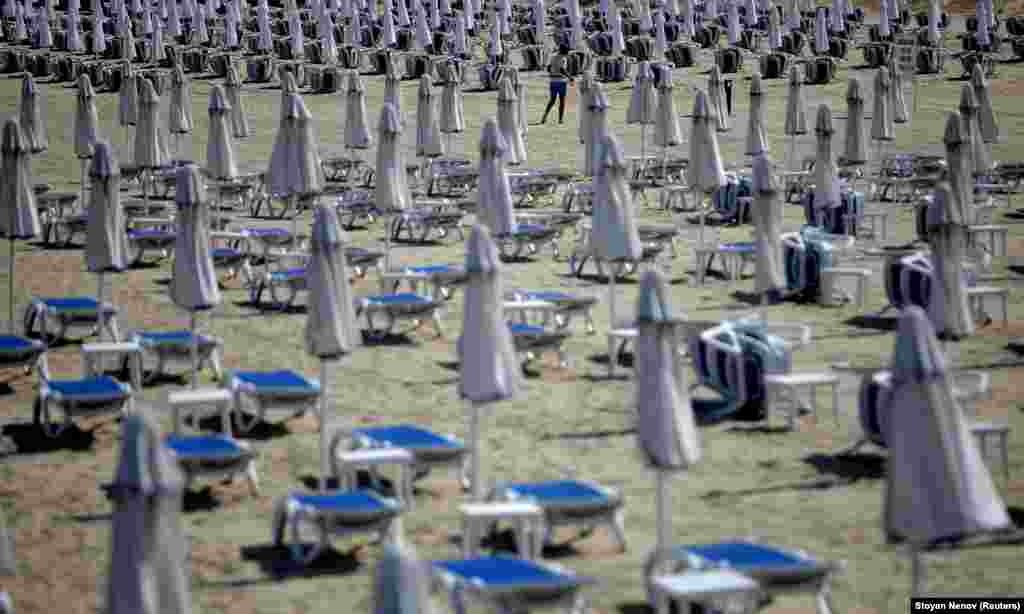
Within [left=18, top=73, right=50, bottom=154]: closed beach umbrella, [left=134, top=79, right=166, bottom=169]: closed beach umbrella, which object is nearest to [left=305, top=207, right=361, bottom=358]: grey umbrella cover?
[left=18, top=73, right=50, bottom=154]: closed beach umbrella

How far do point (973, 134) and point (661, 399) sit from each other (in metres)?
16.0

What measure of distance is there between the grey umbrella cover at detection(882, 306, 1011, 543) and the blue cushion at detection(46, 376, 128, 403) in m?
7.94

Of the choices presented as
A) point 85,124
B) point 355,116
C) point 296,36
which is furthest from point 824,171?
point 296,36

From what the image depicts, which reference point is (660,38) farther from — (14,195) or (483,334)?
(483,334)

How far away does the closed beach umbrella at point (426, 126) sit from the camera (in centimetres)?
3036

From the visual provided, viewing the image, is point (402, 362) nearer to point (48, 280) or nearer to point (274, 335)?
point (274, 335)

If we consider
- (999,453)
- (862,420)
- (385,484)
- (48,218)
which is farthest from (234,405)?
(48,218)

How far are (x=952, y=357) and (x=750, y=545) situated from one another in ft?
26.4

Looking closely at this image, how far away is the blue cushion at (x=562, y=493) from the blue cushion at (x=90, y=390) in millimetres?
4313

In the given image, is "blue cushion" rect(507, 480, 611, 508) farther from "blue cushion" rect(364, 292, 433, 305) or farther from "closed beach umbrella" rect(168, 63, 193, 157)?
"closed beach umbrella" rect(168, 63, 193, 157)

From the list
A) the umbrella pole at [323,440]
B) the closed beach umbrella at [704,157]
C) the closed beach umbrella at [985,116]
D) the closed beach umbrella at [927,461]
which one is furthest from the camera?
the closed beach umbrella at [985,116]

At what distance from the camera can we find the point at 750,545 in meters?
13.2

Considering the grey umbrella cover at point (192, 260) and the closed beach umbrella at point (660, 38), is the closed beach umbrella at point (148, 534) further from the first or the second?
the closed beach umbrella at point (660, 38)

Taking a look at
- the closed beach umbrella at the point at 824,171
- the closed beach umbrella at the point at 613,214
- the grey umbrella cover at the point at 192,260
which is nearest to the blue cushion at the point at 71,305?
the grey umbrella cover at the point at 192,260
